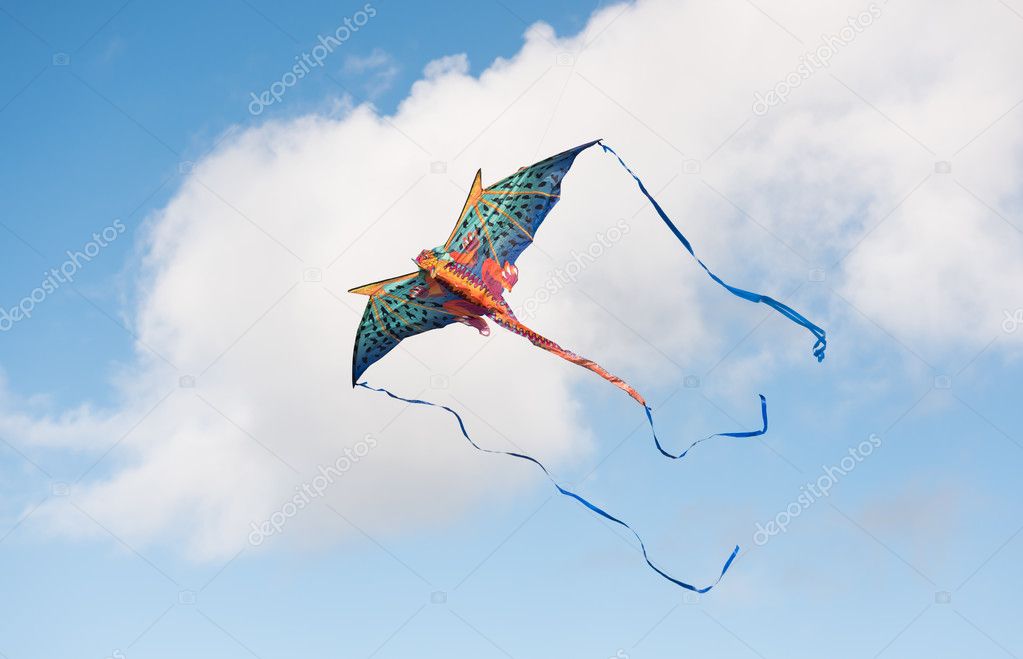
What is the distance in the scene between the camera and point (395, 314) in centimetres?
2389

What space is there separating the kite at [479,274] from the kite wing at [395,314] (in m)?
0.03

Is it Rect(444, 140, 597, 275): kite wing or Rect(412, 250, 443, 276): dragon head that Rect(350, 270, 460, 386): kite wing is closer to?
Rect(412, 250, 443, 276): dragon head

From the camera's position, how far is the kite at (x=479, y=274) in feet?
72.0

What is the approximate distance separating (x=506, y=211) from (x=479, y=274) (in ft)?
5.86

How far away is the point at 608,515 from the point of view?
1983cm

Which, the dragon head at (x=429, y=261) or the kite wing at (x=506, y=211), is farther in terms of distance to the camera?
the kite wing at (x=506, y=211)

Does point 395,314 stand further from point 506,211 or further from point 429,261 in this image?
point 506,211

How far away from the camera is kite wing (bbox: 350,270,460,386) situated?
901 inches

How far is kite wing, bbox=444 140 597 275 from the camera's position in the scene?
22.6 meters

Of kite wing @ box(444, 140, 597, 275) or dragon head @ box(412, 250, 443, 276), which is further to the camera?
kite wing @ box(444, 140, 597, 275)

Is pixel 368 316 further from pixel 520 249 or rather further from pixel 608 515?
pixel 608 515

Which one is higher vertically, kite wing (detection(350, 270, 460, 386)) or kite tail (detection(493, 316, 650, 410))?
kite wing (detection(350, 270, 460, 386))

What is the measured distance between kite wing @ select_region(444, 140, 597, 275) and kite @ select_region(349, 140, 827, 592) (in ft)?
0.07

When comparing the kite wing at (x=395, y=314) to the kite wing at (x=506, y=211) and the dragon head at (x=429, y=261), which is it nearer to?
the dragon head at (x=429, y=261)
